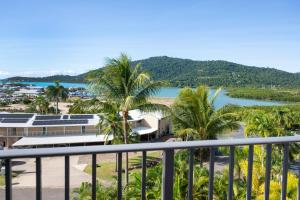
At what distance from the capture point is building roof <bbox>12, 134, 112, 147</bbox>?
29189mm

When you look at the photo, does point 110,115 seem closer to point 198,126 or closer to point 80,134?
point 198,126

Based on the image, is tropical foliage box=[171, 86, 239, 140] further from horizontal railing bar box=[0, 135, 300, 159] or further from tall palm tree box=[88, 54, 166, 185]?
horizontal railing bar box=[0, 135, 300, 159]

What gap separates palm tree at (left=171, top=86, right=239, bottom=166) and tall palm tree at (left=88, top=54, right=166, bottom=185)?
1317mm

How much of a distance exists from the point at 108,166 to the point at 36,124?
10969 mm

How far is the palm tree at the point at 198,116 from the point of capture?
18.2 meters

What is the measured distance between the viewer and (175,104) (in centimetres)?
1891

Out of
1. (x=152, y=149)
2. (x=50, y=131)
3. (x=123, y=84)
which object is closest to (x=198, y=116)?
(x=123, y=84)

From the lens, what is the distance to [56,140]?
30266 mm

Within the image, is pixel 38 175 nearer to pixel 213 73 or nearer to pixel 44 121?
pixel 44 121

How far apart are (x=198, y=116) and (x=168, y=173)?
1654cm

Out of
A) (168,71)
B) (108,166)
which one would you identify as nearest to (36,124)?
(108,166)

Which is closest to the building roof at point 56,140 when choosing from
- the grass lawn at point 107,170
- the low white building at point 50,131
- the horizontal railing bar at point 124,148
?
the low white building at point 50,131

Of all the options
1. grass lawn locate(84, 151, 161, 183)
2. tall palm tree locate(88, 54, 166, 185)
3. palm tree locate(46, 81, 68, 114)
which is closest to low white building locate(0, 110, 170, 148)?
grass lawn locate(84, 151, 161, 183)

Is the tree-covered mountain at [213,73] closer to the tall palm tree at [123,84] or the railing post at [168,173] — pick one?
the tall palm tree at [123,84]
